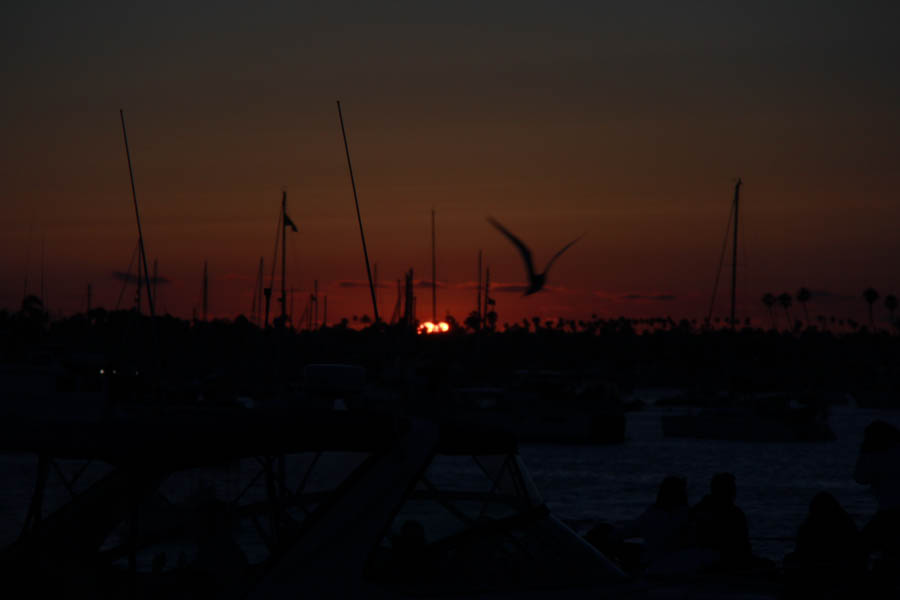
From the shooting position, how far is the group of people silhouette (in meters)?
6.62

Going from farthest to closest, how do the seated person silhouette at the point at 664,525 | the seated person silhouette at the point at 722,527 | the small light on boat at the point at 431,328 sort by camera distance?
1. the small light on boat at the point at 431,328
2. the seated person silhouette at the point at 664,525
3. the seated person silhouette at the point at 722,527

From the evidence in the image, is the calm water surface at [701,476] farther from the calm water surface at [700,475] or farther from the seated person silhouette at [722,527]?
the seated person silhouette at [722,527]

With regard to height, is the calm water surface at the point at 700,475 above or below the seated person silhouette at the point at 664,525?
below

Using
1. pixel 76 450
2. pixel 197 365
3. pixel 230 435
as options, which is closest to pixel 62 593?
pixel 76 450

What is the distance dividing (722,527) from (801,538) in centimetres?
59

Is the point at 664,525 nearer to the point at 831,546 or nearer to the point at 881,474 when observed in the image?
the point at 831,546

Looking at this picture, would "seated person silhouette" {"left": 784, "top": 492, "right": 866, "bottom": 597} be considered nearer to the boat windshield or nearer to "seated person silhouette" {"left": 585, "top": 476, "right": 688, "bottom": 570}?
"seated person silhouette" {"left": 585, "top": 476, "right": 688, "bottom": 570}

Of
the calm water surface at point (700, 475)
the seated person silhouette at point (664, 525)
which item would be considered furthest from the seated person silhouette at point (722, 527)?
the calm water surface at point (700, 475)

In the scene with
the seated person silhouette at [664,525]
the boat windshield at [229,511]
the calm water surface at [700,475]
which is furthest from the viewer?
the calm water surface at [700,475]

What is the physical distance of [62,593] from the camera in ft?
16.0

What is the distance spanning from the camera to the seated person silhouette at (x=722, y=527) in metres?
8.56

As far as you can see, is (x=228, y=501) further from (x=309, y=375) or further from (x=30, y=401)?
(x=30, y=401)

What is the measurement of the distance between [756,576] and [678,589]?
2.79ft

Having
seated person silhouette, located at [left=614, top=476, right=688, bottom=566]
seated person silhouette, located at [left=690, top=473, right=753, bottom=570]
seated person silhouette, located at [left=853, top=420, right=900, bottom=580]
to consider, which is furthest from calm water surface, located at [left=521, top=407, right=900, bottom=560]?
seated person silhouette, located at [left=853, top=420, right=900, bottom=580]
